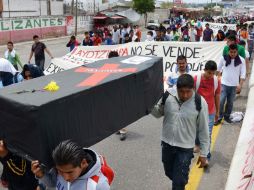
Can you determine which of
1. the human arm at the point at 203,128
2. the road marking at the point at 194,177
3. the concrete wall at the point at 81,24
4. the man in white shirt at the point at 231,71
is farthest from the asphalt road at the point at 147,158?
the concrete wall at the point at 81,24

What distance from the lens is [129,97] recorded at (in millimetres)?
3463

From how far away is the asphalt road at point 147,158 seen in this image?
198 inches

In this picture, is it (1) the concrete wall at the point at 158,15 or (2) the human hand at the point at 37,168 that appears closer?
(2) the human hand at the point at 37,168

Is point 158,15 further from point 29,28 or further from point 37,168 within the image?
point 37,168

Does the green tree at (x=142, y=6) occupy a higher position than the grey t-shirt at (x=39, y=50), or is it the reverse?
the green tree at (x=142, y=6)

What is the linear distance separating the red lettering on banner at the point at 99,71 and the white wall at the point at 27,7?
1496 inches

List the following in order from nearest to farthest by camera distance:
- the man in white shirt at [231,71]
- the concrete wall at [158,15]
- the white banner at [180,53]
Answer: the man in white shirt at [231,71], the white banner at [180,53], the concrete wall at [158,15]

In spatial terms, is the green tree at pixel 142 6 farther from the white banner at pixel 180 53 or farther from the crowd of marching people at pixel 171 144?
the crowd of marching people at pixel 171 144

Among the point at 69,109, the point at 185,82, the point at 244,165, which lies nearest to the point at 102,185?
the point at 69,109

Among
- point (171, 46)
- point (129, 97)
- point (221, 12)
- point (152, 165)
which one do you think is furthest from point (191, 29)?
point (221, 12)

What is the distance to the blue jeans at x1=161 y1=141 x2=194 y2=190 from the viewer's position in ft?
12.9

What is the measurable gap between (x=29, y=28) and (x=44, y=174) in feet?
93.3

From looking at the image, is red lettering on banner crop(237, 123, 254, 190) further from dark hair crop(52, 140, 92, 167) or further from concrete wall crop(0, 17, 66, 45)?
concrete wall crop(0, 17, 66, 45)

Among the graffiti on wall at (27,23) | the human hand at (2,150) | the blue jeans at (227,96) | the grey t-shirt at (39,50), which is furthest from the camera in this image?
the graffiti on wall at (27,23)
